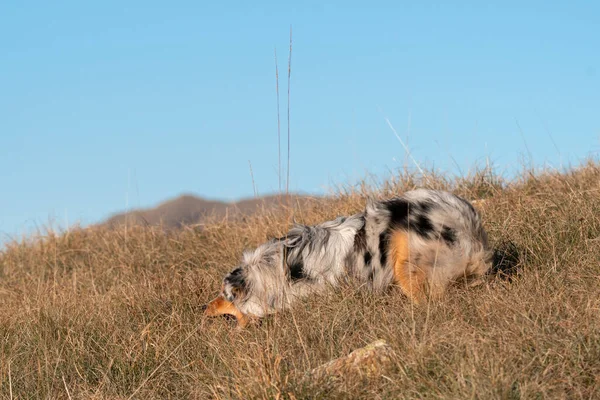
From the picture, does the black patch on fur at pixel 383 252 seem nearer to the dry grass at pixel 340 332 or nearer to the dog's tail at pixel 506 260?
the dry grass at pixel 340 332

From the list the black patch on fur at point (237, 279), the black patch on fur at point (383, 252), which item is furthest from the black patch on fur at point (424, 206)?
the black patch on fur at point (237, 279)

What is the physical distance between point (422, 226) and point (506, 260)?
1214 mm

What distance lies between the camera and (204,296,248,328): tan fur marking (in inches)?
220

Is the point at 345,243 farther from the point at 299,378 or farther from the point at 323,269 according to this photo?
the point at 299,378

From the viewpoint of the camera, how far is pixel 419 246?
5305 mm

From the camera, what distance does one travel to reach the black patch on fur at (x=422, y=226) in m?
5.34

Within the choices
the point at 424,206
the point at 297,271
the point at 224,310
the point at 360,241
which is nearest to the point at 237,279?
the point at 224,310

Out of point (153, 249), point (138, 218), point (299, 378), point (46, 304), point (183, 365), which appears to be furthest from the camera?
point (138, 218)

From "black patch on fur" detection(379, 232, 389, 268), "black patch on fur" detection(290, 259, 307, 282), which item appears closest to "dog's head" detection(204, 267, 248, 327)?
"black patch on fur" detection(290, 259, 307, 282)

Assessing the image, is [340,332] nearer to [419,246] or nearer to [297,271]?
[297,271]

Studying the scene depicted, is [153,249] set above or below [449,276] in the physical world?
below

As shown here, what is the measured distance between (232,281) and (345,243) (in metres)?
0.96

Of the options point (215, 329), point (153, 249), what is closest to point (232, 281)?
point (215, 329)

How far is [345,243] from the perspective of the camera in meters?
5.54
